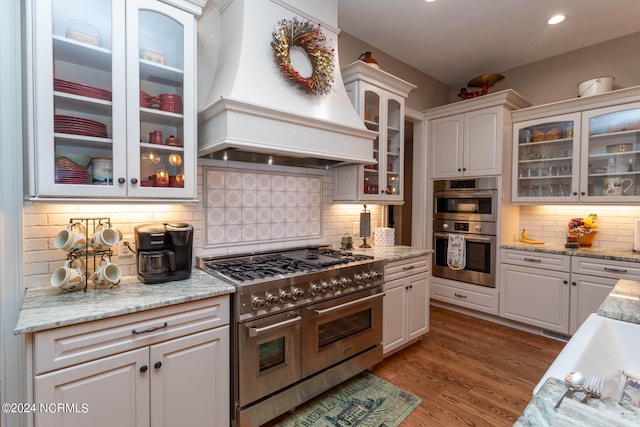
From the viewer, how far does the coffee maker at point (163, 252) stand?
1769mm

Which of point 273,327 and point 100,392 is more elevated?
point 273,327

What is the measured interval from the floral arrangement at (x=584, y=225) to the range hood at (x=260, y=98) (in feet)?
8.65

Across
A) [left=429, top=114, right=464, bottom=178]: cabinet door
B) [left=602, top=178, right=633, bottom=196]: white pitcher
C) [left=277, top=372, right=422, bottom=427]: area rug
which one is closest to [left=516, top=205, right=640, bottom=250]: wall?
[left=602, top=178, right=633, bottom=196]: white pitcher

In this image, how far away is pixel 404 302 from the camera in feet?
9.12

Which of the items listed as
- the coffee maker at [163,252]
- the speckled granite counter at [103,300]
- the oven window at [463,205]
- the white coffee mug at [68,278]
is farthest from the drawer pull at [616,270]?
the white coffee mug at [68,278]

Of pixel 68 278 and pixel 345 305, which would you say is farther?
pixel 345 305

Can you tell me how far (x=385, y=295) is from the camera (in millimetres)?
2580

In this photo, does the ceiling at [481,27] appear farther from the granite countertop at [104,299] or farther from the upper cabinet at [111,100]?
the granite countertop at [104,299]

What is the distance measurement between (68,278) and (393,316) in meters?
2.27

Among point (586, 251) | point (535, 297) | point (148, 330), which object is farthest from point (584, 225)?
point (148, 330)

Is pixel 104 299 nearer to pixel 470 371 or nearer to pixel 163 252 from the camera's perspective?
pixel 163 252

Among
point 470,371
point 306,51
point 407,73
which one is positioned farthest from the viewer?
point 407,73

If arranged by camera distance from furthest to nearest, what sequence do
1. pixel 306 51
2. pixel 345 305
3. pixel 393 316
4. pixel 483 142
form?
pixel 483 142, pixel 393 316, pixel 306 51, pixel 345 305

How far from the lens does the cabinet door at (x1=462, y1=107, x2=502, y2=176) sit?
3.51 meters
